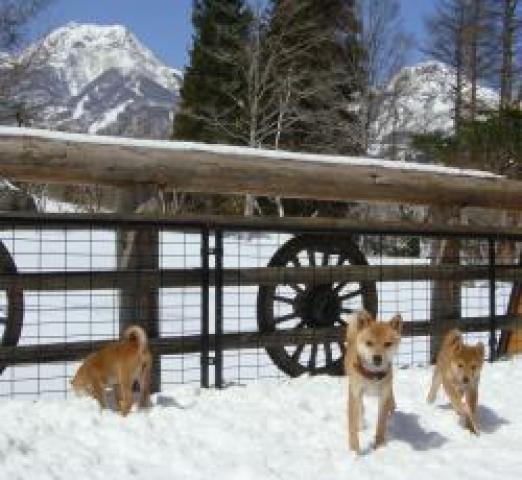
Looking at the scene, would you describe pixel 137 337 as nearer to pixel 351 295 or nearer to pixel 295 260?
pixel 295 260

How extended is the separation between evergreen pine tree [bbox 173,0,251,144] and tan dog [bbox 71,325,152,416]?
2510cm

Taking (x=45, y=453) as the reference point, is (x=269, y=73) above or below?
above

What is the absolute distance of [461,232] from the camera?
881cm

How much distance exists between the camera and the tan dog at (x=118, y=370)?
19.8 ft

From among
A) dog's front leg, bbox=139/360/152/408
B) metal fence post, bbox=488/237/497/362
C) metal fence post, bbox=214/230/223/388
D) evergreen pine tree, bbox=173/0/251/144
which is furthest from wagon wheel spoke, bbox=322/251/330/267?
evergreen pine tree, bbox=173/0/251/144

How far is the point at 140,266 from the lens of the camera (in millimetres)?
7293

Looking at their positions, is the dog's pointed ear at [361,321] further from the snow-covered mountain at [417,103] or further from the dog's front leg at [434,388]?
the snow-covered mountain at [417,103]

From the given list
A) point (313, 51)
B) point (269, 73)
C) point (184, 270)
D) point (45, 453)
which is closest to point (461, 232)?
point (184, 270)

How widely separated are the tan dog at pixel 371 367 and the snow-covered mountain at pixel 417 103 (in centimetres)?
2765

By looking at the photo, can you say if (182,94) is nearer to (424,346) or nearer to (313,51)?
(313,51)

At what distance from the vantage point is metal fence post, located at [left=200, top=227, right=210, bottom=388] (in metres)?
7.11

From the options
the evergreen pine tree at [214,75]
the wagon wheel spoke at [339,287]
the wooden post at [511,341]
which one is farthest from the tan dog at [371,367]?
the evergreen pine tree at [214,75]

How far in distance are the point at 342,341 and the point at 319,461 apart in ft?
7.90

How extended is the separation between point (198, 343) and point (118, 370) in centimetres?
125
